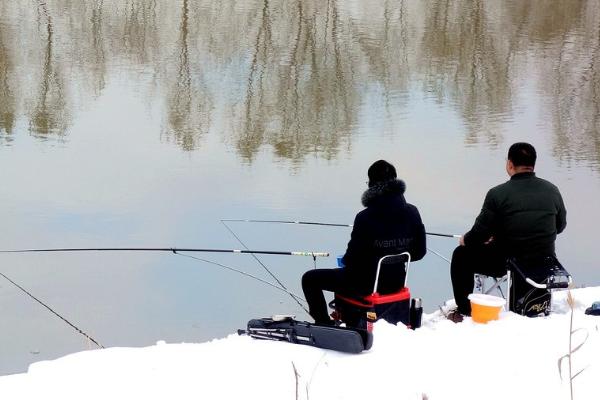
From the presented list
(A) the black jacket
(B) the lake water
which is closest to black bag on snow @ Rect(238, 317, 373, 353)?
(A) the black jacket

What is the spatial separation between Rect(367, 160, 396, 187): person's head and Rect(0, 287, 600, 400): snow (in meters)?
0.72

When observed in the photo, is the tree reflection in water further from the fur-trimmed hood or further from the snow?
the snow

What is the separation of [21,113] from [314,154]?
434 cm

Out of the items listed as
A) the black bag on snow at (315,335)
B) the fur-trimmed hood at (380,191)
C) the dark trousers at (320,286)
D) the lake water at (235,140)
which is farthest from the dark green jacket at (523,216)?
the lake water at (235,140)

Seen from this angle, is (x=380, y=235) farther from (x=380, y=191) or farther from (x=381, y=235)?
(x=380, y=191)

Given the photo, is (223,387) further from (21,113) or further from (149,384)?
(21,113)

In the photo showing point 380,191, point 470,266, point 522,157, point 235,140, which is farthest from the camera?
point 235,140

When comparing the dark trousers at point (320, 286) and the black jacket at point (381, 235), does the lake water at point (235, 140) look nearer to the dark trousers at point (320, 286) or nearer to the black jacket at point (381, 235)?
the dark trousers at point (320, 286)

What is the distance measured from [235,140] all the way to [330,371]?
→ 7744mm

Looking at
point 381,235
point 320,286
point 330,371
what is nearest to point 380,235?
point 381,235

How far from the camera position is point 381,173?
391 cm

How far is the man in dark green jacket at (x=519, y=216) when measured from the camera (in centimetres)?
410

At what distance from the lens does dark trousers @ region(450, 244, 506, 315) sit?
4312 mm

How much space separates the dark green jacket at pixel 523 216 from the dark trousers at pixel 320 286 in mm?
699
